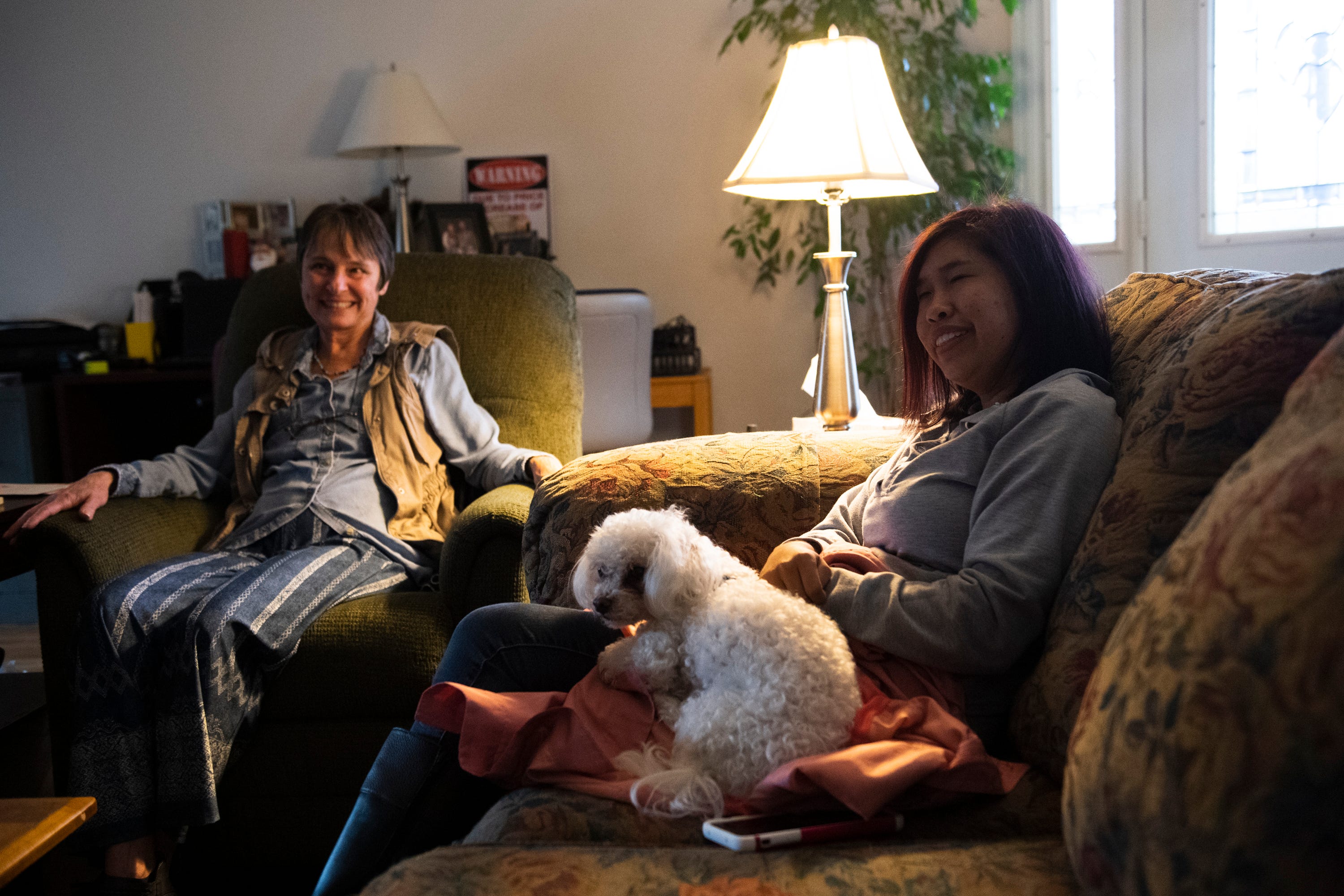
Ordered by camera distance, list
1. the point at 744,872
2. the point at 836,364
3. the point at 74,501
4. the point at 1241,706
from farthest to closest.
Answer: the point at 836,364 < the point at 74,501 < the point at 744,872 < the point at 1241,706

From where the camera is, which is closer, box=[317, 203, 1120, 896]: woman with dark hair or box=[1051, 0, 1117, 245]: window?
box=[317, 203, 1120, 896]: woman with dark hair

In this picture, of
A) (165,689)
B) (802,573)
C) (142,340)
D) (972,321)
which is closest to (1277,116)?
(972,321)

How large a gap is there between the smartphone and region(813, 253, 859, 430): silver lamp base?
1164 millimetres

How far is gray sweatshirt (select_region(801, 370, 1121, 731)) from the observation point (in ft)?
3.33

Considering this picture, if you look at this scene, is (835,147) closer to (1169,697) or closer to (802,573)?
(802,573)

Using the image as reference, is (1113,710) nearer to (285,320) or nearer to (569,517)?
(569,517)

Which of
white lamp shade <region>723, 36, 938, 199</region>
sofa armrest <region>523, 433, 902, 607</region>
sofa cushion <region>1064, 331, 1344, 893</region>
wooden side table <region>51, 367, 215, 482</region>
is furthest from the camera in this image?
wooden side table <region>51, 367, 215, 482</region>

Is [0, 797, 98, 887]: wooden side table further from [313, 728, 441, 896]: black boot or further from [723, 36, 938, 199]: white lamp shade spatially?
[723, 36, 938, 199]: white lamp shade

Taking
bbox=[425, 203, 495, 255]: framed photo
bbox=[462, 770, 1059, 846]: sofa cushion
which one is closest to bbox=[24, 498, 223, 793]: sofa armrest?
bbox=[462, 770, 1059, 846]: sofa cushion

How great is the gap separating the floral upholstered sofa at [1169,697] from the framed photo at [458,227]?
2630 millimetres

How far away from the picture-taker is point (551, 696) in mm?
1103

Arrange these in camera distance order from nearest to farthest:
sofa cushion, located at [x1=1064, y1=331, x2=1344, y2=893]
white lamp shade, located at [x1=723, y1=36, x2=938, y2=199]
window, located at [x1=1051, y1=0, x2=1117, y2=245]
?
1. sofa cushion, located at [x1=1064, y1=331, x2=1344, y2=893]
2. white lamp shade, located at [x1=723, y1=36, x2=938, y2=199]
3. window, located at [x1=1051, y1=0, x2=1117, y2=245]

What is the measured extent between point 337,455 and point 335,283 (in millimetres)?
351

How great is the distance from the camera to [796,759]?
3.04 ft
